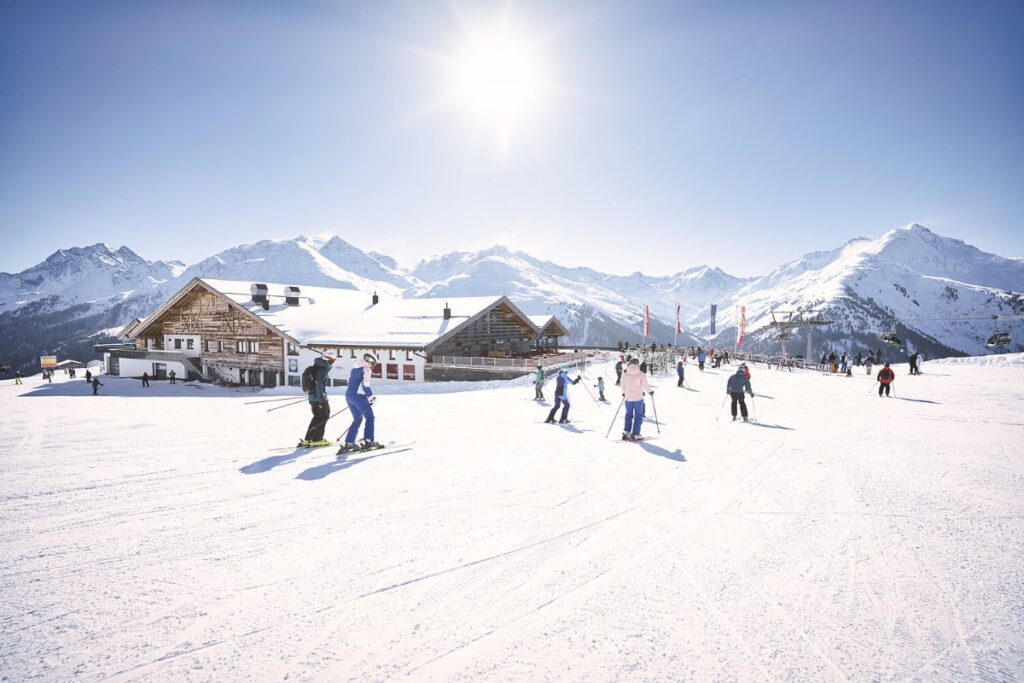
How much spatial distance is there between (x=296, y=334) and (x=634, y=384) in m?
27.1

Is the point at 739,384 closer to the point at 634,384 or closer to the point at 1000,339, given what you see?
the point at 634,384

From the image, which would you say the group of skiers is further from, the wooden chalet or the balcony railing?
the wooden chalet

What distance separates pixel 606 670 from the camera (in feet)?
8.45

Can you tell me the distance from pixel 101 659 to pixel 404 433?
6.77 metres

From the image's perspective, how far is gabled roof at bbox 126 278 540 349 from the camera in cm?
2852

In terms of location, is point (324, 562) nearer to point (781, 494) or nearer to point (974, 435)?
point (781, 494)

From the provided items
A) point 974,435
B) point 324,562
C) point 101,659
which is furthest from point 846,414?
point 101,659

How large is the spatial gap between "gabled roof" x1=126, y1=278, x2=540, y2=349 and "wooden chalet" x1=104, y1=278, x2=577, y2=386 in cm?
7

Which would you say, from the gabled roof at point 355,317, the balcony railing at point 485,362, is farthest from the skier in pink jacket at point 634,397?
the gabled roof at point 355,317

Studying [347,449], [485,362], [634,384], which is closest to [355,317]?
[485,362]

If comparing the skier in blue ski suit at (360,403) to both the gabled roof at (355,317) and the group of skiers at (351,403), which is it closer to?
the group of skiers at (351,403)

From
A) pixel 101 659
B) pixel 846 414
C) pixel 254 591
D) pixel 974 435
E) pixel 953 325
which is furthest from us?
pixel 953 325

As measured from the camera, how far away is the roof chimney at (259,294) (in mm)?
33312

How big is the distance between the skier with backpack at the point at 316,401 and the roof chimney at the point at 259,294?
2948 centimetres
